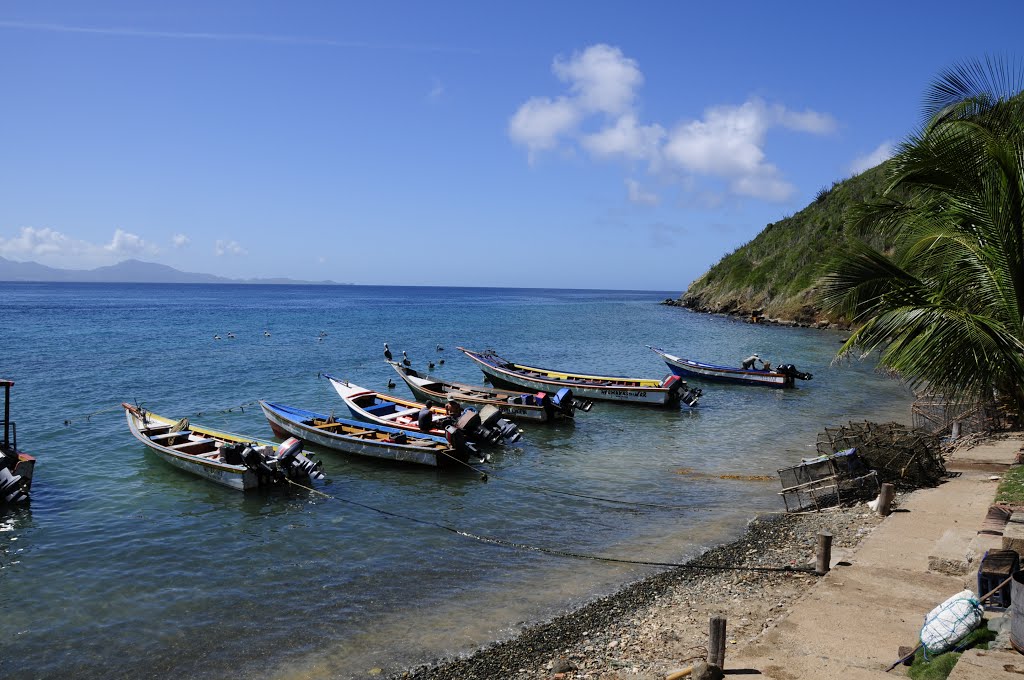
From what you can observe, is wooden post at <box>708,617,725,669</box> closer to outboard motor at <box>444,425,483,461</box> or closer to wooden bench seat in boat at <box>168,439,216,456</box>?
outboard motor at <box>444,425,483,461</box>

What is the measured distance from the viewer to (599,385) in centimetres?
3316

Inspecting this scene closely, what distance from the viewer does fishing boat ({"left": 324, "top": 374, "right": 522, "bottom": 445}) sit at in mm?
23172

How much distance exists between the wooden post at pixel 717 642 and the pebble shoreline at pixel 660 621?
3.32ft

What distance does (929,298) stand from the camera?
9.48 metres

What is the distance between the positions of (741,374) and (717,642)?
31398 millimetres

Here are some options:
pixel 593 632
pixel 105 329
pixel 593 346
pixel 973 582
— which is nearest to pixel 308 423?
pixel 593 632

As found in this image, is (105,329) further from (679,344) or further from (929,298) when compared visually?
(929,298)

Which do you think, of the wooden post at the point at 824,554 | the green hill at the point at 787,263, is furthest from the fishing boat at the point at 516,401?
the green hill at the point at 787,263

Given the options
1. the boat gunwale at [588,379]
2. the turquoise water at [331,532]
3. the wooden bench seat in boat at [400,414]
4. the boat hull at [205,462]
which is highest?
the boat gunwale at [588,379]

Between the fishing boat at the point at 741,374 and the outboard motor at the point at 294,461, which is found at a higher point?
the fishing boat at the point at 741,374

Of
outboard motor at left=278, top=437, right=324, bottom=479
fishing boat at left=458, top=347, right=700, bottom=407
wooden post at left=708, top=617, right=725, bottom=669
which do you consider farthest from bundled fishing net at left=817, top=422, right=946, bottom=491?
outboard motor at left=278, top=437, right=324, bottom=479

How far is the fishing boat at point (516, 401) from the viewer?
91.6ft

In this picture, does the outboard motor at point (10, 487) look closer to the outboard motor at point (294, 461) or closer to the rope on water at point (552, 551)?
the outboard motor at point (294, 461)

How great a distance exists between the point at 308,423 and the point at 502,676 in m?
16.1
